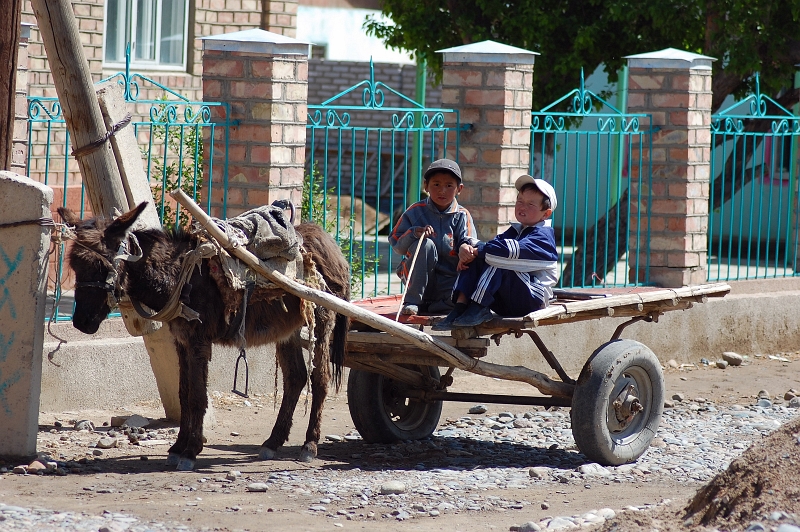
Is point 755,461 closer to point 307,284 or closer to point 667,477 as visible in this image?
point 667,477

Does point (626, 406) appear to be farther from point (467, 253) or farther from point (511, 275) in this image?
point (467, 253)

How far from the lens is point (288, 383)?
6.40 m

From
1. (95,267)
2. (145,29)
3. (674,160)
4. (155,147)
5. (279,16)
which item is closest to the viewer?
(95,267)

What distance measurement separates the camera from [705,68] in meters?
9.85

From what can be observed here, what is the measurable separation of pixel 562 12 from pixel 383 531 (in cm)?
786

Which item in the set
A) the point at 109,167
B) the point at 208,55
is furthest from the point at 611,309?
the point at 208,55

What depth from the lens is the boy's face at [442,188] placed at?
639 centimetres

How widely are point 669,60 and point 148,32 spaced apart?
18.0 ft

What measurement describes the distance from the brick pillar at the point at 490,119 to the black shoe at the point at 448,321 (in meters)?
3.01

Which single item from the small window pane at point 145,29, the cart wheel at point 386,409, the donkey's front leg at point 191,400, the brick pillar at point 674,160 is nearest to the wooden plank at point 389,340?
the cart wheel at point 386,409

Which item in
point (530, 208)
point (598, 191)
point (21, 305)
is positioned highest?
point (598, 191)

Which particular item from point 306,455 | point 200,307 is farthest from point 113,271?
point 306,455

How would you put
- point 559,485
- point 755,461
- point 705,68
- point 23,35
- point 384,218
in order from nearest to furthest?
point 755,461 → point 559,485 → point 23,35 → point 705,68 → point 384,218

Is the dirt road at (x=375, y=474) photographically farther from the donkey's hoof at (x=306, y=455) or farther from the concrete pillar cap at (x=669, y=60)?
the concrete pillar cap at (x=669, y=60)
